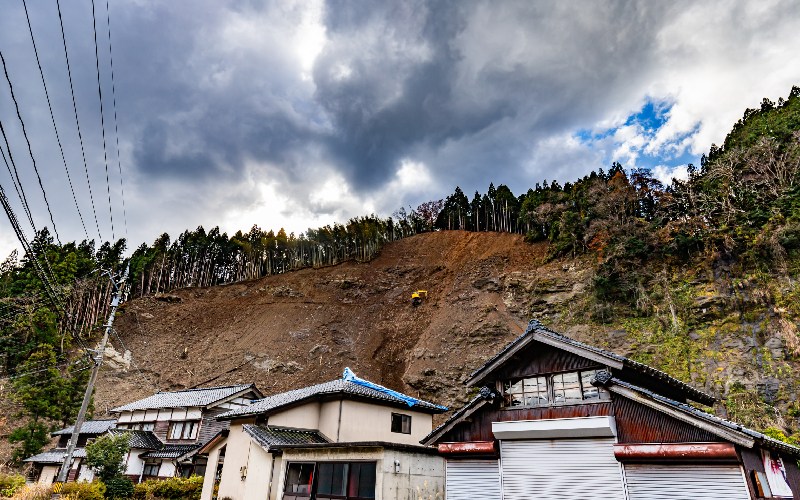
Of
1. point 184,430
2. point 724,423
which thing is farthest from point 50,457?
point 724,423

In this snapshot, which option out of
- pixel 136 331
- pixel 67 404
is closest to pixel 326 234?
pixel 136 331

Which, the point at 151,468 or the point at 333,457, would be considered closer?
the point at 333,457

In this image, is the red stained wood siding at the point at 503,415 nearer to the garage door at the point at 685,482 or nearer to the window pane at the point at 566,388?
the window pane at the point at 566,388

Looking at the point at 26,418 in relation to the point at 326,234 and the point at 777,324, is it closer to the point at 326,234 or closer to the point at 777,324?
the point at 326,234

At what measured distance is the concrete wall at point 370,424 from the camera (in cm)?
2245

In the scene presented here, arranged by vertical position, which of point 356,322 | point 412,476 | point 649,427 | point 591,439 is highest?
point 356,322

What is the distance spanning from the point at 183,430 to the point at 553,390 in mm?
32367

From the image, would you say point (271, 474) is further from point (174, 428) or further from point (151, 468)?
point (174, 428)

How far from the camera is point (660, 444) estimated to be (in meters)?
11.7

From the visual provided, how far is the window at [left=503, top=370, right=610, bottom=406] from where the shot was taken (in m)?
13.8

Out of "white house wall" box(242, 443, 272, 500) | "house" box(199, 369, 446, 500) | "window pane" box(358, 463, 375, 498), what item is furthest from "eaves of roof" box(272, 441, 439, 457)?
"white house wall" box(242, 443, 272, 500)

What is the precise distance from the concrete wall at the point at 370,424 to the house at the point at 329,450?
5 centimetres

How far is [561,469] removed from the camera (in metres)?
13.4

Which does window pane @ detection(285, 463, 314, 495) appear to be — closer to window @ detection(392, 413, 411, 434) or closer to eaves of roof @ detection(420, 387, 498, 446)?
eaves of roof @ detection(420, 387, 498, 446)
